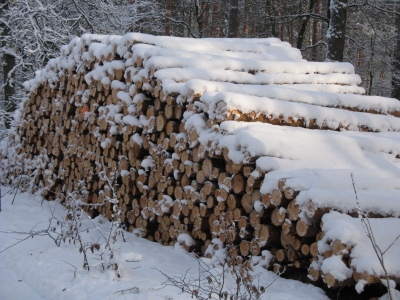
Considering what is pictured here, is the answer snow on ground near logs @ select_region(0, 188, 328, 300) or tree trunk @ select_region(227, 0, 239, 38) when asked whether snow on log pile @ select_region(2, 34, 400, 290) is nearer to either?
snow on ground near logs @ select_region(0, 188, 328, 300)

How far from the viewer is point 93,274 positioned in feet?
13.3

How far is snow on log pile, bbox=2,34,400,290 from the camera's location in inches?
147

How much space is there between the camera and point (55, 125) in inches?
324

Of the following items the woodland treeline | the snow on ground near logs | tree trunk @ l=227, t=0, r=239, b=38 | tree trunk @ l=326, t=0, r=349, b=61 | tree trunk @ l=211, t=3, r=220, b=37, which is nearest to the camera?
the snow on ground near logs

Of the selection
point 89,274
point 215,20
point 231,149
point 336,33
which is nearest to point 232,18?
point 336,33

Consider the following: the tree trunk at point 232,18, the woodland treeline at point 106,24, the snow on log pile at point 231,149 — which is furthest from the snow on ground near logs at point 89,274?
the tree trunk at point 232,18

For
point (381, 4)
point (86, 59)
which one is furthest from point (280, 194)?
point (381, 4)

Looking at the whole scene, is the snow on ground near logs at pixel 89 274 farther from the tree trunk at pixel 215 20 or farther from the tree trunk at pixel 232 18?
the tree trunk at pixel 215 20

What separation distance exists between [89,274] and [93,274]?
47 mm

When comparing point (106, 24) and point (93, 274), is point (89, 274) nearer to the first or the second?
point (93, 274)

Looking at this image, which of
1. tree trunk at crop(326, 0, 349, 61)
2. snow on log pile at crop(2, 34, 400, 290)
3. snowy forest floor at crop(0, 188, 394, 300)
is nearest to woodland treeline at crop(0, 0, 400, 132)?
tree trunk at crop(326, 0, 349, 61)

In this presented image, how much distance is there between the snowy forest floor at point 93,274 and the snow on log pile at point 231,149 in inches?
9.6

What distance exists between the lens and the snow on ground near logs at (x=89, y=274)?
365 centimetres

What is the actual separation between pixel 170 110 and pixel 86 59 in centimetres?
246
